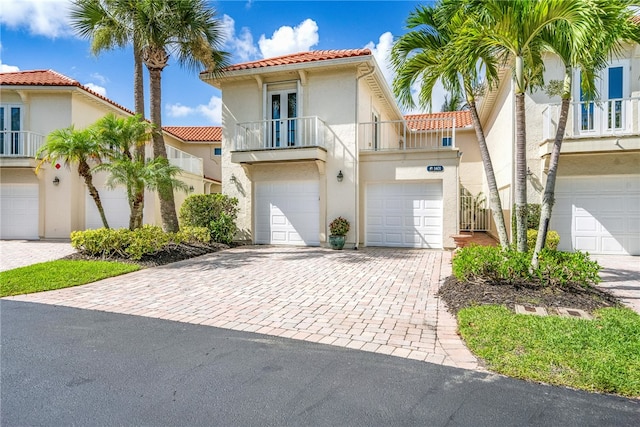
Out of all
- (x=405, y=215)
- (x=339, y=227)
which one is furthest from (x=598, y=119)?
(x=339, y=227)

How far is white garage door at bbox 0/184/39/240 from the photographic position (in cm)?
1664

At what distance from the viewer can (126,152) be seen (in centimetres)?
1130

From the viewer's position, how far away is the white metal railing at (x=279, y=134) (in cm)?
1391

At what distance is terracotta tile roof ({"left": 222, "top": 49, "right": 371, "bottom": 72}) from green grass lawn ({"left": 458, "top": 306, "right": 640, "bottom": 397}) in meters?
10.6

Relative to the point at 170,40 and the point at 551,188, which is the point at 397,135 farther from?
the point at 551,188

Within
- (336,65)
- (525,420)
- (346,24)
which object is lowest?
(525,420)

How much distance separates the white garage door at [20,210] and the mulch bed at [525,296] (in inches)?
713

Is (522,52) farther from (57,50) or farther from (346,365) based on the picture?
(57,50)

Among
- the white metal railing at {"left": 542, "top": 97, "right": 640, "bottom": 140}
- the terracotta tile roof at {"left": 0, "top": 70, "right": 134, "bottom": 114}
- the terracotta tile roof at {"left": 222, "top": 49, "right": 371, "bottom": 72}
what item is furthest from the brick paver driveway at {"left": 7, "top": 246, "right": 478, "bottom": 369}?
the terracotta tile roof at {"left": 0, "top": 70, "right": 134, "bottom": 114}

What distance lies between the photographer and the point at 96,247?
10570 mm

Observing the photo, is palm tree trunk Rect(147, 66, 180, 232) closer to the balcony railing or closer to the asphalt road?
the balcony railing

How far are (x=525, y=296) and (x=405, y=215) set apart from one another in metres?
7.67

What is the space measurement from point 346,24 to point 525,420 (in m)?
12.5

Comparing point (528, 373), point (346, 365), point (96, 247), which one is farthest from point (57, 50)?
point (528, 373)
